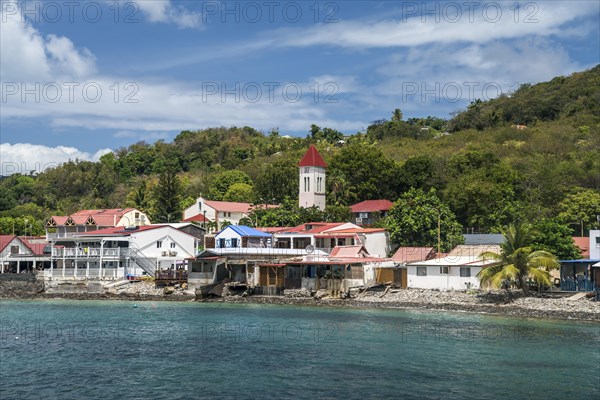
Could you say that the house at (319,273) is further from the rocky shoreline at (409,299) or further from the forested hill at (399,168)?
the forested hill at (399,168)

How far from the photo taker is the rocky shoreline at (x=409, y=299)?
1641 inches

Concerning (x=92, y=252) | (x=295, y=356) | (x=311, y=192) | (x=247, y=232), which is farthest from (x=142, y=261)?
(x=295, y=356)

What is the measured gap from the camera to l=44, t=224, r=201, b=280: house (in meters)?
61.6

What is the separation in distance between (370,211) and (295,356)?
45319 millimetres

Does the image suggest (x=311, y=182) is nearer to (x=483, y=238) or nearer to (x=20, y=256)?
(x=483, y=238)

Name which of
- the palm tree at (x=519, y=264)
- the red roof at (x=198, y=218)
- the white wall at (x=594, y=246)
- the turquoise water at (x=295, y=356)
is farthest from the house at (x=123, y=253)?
the white wall at (x=594, y=246)

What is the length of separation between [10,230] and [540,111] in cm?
9609

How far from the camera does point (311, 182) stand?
256ft

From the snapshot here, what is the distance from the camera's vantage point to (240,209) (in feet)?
286

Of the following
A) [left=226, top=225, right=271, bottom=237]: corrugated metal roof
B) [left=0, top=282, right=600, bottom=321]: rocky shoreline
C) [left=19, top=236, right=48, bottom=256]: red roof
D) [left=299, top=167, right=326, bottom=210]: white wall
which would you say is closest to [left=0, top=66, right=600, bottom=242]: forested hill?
[left=299, top=167, right=326, bottom=210]: white wall

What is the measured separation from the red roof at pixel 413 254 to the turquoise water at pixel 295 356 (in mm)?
11459

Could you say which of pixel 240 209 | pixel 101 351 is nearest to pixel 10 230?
pixel 240 209

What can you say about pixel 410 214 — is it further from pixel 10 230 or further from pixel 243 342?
pixel 10 230

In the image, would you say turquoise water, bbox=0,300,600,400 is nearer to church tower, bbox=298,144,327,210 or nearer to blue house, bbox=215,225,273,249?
blue house, bbox=215,225,273,249
